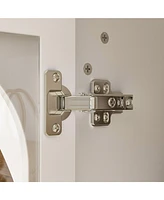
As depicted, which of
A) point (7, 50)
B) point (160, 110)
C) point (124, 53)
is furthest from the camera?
point (160, 110)

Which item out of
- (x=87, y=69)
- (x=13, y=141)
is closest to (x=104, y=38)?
(x=87, y=69)

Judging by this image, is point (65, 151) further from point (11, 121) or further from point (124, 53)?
point (124, 53)

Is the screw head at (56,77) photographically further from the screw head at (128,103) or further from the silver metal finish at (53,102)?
the screw head at (128,103)

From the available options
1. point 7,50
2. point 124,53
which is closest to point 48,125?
point 7,50

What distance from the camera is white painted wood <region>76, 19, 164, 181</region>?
0.78 meters

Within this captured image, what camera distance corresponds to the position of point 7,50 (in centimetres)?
68

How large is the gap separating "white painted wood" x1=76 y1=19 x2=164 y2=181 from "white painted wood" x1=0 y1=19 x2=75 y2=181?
0.03 metres

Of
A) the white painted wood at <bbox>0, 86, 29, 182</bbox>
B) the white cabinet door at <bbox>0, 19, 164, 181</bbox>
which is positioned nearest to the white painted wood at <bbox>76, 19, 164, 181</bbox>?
the white cabinet door at <bbox>0, 19, 164, 181</bbox>

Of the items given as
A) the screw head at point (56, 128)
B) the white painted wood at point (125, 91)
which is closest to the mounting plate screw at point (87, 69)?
Result: the white painted wood at point (125, 91)

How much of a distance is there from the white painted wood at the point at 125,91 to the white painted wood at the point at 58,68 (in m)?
0.03

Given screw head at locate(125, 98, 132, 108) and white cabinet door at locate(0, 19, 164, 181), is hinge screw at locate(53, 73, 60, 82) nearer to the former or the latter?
white cabinet door at locate(0, 19, 164, 181)

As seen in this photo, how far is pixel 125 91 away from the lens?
862 mm

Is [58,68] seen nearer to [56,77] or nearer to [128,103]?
[56,77]

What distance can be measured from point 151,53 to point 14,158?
425 mm
